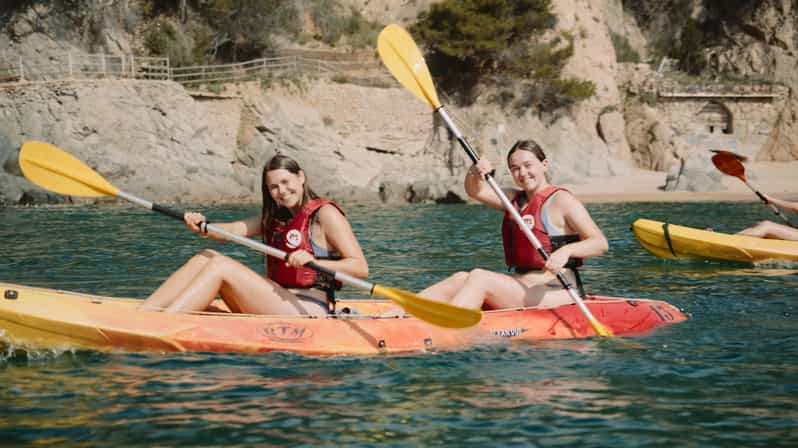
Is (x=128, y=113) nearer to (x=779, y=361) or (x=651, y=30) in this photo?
(x=779, y=361)

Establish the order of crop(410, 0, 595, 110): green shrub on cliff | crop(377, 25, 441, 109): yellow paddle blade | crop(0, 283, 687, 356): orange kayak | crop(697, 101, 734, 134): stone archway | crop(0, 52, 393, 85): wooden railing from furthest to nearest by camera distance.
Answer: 1. crop(697, 101, 734, 134): stone archway
2. crop(410, 0, 595, 110): green shrub on cliff
3. crop(0, 52, 393, 85): wooden railing
4. crop(377, 25, 441, 109): yellow paddle blade
5. crop(0, 283, 687, 356): orange kayak

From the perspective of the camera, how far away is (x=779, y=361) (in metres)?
5.20

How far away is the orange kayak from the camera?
5.03 metres

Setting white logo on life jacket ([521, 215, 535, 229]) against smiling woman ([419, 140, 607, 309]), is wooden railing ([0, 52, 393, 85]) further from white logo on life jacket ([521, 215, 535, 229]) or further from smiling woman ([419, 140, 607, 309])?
white logo on life jacket ([521, 215, 535, 229])

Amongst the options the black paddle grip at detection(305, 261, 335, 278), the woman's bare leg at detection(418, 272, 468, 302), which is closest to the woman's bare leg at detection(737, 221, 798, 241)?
the woman's bare leg at detection(418, 272, 468, 302)

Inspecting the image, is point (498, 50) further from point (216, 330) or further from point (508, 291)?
point (216, 330)

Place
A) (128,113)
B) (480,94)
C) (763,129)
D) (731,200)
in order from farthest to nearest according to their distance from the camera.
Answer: (763,129) < (480,94) < (128,113) < (731,200)

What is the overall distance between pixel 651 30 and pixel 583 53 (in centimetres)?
814

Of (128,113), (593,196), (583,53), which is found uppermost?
(583,53)

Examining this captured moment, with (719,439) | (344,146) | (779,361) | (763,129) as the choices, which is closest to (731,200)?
(344,146)

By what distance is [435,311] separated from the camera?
5133mm

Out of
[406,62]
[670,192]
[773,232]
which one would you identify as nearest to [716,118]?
[670,192]

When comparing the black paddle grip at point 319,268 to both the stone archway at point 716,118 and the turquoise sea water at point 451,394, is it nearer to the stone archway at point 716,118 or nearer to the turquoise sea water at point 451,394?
the turquoise sea water at point 451,394

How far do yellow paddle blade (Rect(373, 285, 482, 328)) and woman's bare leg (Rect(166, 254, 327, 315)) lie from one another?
20.5 inches
